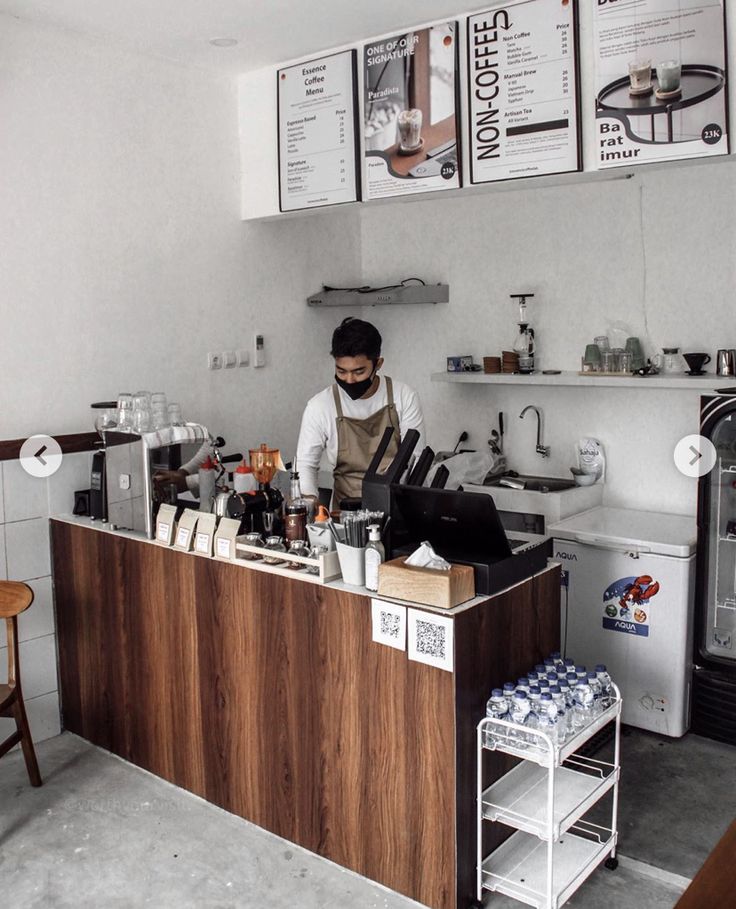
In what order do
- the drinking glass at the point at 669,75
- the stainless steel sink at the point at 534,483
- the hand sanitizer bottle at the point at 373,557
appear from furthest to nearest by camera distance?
the stainless steel sink at the point at 534,483, the drinking glass at the point at 669,75, the hand sanitizer bottle at the point at 373,557

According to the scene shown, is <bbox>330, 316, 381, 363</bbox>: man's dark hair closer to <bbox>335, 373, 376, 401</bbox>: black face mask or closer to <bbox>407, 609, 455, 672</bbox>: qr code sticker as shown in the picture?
<bbox>335, 373, 376, 401</bbox>: black face mask

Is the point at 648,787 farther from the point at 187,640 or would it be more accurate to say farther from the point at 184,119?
the point at 184,119

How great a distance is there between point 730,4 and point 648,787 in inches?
109

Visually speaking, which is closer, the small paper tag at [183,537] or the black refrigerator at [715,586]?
the small paper tag at [183,537]

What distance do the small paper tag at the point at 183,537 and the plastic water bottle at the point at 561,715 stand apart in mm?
1376

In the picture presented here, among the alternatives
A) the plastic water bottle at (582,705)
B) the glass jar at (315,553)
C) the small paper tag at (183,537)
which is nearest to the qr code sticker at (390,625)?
the glass jar at (315,553)

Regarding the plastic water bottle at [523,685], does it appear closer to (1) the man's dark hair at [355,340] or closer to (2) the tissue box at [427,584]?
(2) the tissue box at [427,584]

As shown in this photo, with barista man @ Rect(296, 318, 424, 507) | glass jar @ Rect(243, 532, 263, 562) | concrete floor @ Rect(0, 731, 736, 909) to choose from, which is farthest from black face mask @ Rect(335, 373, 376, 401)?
concrete floor @ Rect(0, 731, 736, 909)

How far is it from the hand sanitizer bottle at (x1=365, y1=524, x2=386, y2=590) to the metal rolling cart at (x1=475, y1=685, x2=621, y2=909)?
0.51 m

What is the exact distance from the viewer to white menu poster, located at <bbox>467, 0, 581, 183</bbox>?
330cm

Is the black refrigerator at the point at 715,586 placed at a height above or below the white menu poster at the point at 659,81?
below

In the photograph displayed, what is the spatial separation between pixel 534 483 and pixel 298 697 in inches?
82.0

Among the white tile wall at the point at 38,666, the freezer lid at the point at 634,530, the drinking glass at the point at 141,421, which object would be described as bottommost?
the white tile wall at the point at 38,666

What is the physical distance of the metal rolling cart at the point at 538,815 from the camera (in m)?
2.43
